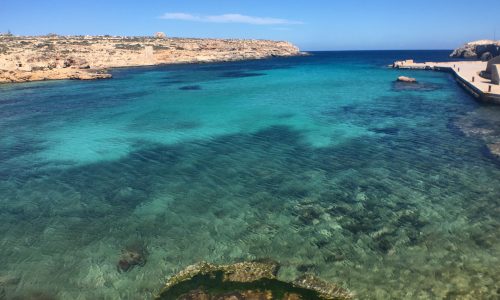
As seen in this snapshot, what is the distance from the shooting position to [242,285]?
10.2m

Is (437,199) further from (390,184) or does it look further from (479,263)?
(479,263)

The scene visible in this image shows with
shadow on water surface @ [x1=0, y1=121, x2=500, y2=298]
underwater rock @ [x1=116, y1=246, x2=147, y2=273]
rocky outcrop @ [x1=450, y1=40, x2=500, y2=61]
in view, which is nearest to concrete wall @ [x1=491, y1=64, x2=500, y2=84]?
shadow on water surface @ [x1=0, y1=121, x2=500, y2=298]

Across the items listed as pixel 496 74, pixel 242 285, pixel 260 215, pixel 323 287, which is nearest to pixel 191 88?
pixel 496 74

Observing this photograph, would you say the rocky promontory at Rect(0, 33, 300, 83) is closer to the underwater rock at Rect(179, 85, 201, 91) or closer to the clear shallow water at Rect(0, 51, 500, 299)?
the underwater rock at Rect(179, 85, 201, 91)

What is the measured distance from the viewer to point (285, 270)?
1095cm

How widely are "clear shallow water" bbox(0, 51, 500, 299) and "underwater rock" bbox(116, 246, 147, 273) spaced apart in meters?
0.22

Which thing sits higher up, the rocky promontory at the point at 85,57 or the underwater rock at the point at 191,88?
the rocky promontory at the point at 85,57

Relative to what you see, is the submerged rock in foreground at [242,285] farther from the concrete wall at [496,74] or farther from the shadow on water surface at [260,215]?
the concrete wall at [496,74]

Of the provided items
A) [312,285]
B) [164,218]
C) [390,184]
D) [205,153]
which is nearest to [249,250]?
[312,285]

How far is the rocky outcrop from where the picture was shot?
9178 cm

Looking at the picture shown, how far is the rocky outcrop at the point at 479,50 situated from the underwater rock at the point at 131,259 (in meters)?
102

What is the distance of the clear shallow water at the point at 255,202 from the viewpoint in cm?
1106

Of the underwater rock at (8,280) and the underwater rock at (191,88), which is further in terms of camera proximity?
the underwater rock at (191,88)

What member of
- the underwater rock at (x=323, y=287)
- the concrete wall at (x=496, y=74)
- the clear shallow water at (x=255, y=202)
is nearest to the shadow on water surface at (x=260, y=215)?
the clear shallow water at (x=255, y=202)
